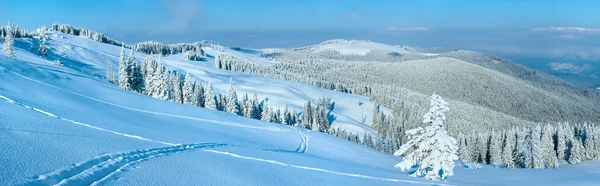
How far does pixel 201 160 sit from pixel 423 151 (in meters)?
13.4

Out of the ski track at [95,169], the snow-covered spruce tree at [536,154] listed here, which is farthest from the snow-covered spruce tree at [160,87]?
the snow-covered spruce tree at [536,154]

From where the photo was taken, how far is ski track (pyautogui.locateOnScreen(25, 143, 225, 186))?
27.3 ft

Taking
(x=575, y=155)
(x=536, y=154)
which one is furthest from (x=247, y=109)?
(x=575, y=155)

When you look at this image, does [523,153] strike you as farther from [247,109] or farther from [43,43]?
[43,43]

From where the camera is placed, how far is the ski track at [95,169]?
27.3 feet

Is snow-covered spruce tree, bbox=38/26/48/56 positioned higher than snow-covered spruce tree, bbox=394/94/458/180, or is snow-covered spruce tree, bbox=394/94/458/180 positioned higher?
snow-covered spruce tree, bbox=38/26/48/56

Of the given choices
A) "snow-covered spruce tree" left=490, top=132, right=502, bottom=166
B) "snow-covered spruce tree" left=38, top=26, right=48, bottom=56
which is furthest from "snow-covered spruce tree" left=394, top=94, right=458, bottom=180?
"snow-covered spruce tree" left=38, top=26, right=48, bottom=56

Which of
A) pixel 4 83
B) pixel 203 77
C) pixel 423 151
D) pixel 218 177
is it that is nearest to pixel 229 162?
pixel 218 177

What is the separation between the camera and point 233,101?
7019 centimetres

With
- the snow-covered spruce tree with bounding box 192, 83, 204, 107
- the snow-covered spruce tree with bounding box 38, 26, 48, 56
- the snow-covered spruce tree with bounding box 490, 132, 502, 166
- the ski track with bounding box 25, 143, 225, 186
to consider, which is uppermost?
the snow-covered spruce tree with bounding box 38, 26, 48, 56

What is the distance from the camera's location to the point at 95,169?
956 centimetres

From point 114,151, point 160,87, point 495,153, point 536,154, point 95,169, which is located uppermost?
point 160,87

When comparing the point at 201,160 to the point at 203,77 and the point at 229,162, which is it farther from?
the point at 203,77

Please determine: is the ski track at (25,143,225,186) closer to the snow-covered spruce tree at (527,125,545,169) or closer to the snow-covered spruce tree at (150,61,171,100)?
the snow-covered spruce tree at (150,61,171,100)
